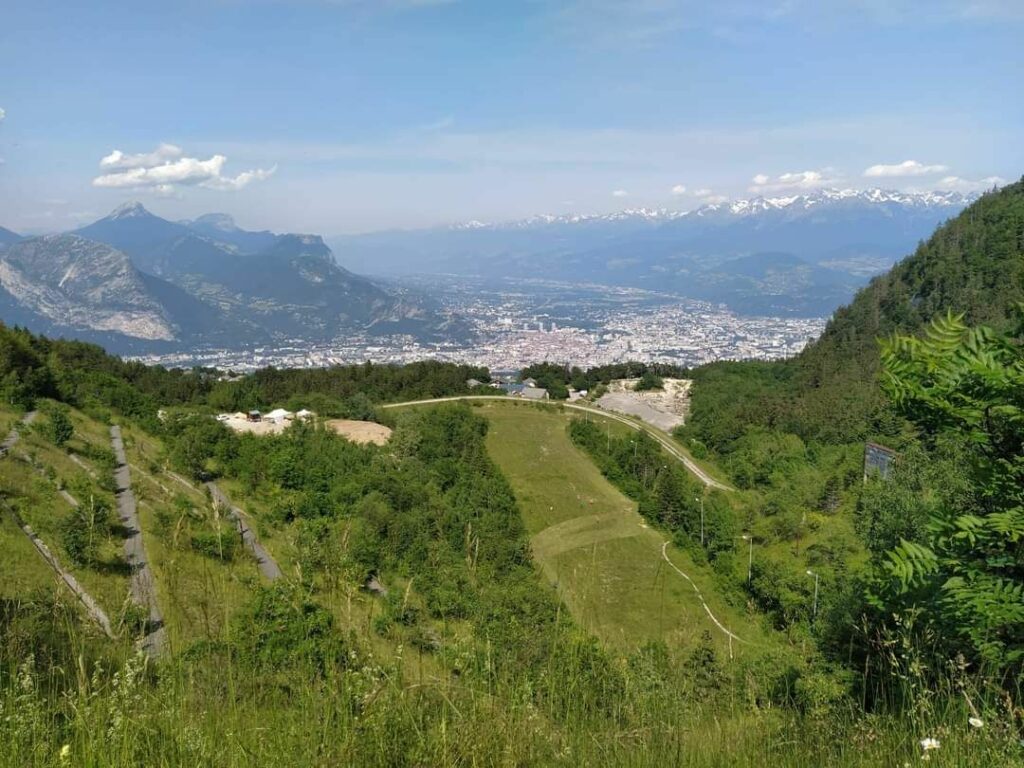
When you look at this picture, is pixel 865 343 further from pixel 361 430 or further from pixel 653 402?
pixel 361 430

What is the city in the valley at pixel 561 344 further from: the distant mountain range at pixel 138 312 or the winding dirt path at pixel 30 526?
the winding dirt path at pixel 30 526

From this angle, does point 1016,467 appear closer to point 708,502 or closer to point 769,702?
point 769,702

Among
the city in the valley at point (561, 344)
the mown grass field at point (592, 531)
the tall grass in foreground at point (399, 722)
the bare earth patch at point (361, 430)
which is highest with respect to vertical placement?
the tall grass in foreground at point (399, 722)

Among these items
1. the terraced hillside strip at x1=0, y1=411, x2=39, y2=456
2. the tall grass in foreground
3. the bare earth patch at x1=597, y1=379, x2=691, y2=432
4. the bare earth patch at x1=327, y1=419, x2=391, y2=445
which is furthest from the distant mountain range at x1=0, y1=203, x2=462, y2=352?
the tall grass in foreground

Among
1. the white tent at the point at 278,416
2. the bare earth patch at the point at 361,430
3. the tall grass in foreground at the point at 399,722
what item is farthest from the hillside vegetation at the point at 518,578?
the bare earth patch at the point at 361,430

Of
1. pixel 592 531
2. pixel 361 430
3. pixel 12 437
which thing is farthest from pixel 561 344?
pixel 12 437

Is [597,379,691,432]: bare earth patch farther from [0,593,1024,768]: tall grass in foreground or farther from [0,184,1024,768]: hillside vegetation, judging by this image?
[0,593,1024,768]: tall grass in foreground
